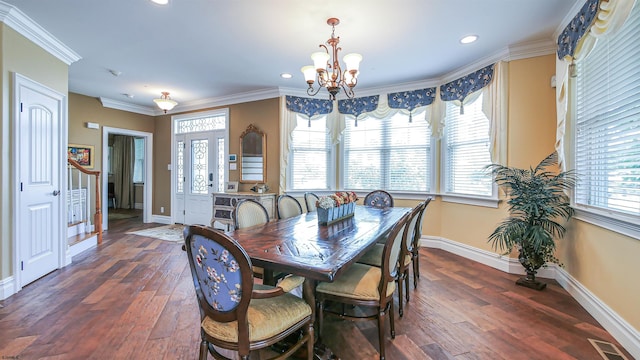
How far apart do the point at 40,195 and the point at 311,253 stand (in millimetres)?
3423

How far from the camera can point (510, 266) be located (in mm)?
3447

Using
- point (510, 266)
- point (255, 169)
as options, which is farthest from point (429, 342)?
point (255, 169)

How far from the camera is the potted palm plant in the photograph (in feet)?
9.29

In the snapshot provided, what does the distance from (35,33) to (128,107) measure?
3.33m

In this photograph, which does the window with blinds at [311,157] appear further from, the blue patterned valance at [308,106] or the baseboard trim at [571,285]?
the baseboard trim at [571,285]

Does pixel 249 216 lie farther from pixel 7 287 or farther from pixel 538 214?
pixel 538 214

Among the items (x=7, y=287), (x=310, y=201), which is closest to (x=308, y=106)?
(x=310, y=201)

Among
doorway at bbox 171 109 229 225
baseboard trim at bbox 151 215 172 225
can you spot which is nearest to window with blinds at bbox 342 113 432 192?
doorway at bbox 171 109 229 225

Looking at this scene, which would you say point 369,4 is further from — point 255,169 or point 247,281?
point 255,169

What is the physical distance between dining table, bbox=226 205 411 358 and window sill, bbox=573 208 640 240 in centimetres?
162

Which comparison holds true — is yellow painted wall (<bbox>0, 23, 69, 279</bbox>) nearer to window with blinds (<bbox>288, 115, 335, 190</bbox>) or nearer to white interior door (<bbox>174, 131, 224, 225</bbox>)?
white interior door (<bbox>174, 131, 224, 225</bbox>)

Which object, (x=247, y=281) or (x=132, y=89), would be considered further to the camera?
(x=132, y=89)

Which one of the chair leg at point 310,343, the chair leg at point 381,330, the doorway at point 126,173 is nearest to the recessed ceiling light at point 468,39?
the chair leg at point 381,330

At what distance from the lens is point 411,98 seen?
15.4ft
